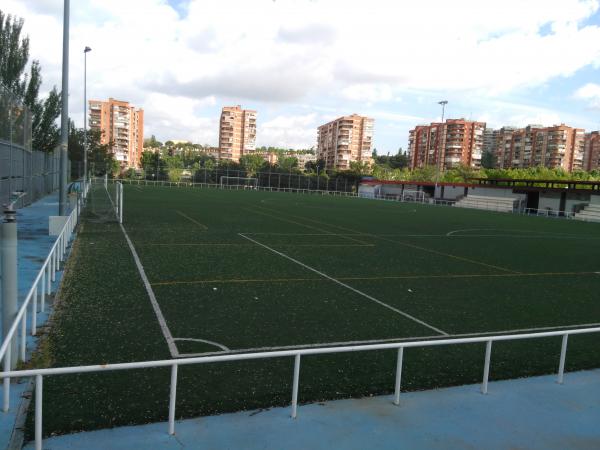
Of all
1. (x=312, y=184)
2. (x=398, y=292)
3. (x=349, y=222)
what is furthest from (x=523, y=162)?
(x=398, y=292)

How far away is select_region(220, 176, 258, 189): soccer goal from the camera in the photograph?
8569cm

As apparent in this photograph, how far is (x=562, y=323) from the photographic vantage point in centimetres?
1005

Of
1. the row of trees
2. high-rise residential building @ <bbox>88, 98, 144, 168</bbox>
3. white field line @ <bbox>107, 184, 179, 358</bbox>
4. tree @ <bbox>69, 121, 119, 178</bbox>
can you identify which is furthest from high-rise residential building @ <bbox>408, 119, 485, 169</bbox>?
white field line @ <bbox>107, 184, 179, 358</bbox>

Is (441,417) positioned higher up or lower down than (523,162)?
lower down

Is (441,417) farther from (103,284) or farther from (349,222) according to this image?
(349,222)

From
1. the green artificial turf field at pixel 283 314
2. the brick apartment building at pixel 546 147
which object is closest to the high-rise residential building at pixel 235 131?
the brick apartment building at pixel 546 147

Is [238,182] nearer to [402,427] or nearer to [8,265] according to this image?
[8,265]

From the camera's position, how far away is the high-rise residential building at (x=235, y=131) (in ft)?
595

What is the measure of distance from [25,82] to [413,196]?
167 feet

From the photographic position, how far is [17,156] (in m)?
23.7

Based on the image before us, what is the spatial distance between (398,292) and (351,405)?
261 inches

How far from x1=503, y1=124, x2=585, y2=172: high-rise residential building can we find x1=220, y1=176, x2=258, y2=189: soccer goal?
97.2 m

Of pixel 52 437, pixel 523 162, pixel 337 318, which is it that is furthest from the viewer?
pixel 523 162

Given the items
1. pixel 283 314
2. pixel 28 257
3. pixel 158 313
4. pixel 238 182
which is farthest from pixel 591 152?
pixel 158 313
